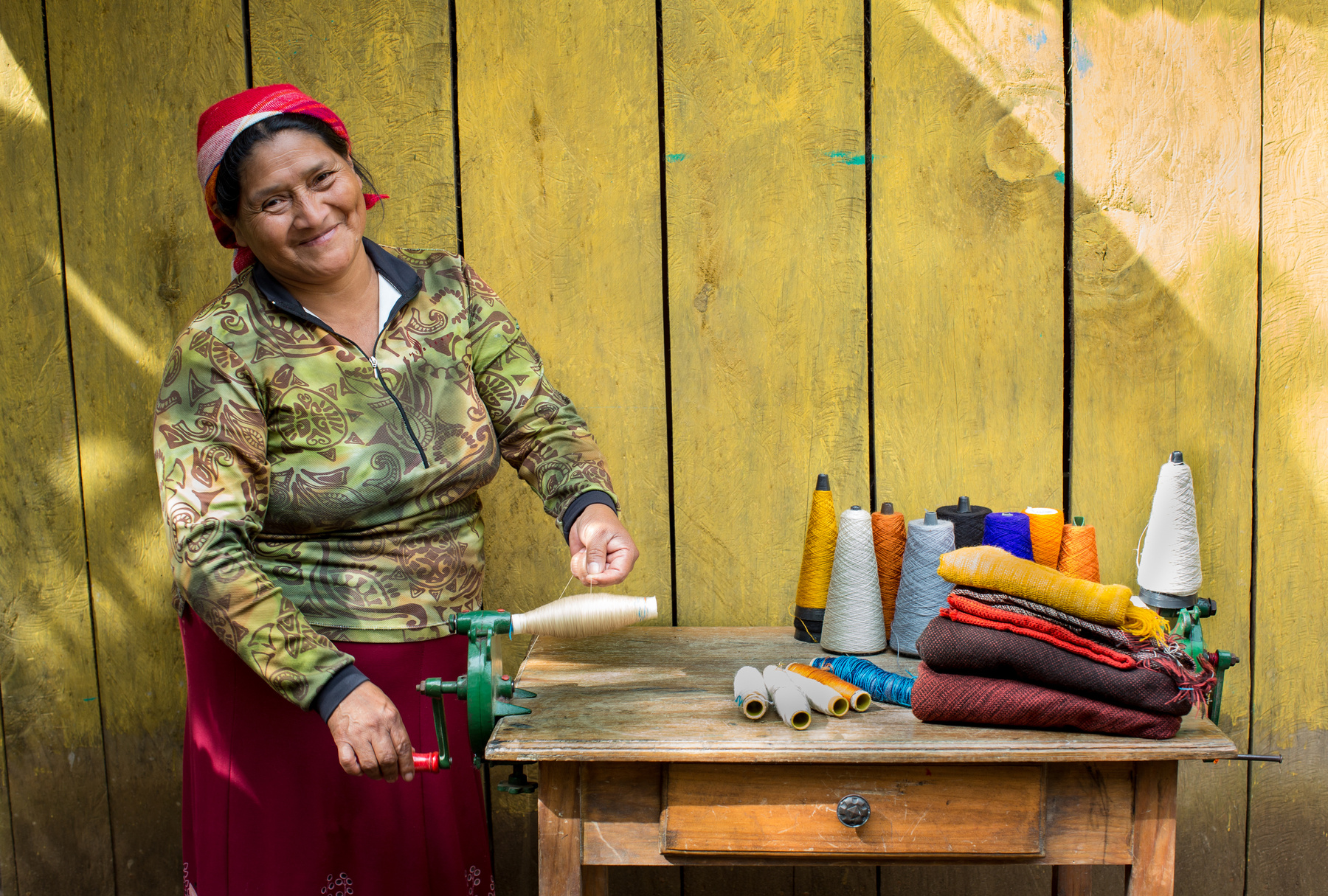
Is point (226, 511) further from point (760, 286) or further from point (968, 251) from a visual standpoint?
point (968, 251)

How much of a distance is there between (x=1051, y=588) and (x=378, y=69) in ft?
4.99

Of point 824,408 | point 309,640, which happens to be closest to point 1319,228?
point 824,408

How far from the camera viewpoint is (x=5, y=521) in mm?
1938

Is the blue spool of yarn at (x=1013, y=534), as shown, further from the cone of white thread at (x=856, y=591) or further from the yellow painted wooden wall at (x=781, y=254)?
the yellow painted wooden wall at (x=781, y=254)

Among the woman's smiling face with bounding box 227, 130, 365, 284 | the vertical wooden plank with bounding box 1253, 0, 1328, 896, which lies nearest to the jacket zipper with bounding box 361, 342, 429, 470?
the woman's smiling face with bounding box 227, 130, 365, 284

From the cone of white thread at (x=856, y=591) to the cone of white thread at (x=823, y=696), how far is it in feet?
0.81

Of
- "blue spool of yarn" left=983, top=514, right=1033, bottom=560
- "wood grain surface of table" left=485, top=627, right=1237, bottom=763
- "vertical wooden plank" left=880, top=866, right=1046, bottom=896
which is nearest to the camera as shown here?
"wood grain surface of table" left=485, top=627, right=1237, bottom=763

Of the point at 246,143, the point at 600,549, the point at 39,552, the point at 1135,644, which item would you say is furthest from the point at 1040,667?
the point at 39,552

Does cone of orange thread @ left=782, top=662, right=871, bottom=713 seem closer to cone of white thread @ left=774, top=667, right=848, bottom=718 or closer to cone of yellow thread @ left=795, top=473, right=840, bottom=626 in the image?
cone of white thread @ left=774, top=667, right=848, bottom=718

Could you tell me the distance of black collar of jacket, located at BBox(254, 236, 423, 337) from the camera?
4.69 feet

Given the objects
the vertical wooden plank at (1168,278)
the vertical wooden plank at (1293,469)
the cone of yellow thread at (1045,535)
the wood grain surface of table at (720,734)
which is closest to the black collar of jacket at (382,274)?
the wood grain surface of table at (720,734)

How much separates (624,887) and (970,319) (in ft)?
4.51

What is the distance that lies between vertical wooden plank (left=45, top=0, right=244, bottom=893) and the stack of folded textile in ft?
4.94

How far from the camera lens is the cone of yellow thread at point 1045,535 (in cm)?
159
